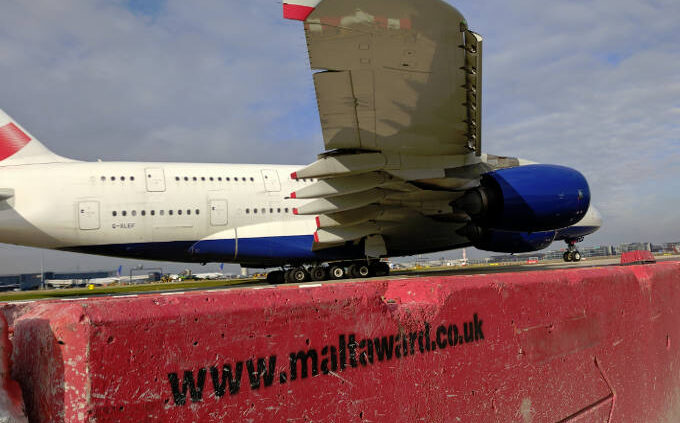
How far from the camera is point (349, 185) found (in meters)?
10.5

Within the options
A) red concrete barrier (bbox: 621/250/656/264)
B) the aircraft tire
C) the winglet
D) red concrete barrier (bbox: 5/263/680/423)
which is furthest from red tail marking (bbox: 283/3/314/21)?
red concrete barrier (bbox: 621/250/656/264)

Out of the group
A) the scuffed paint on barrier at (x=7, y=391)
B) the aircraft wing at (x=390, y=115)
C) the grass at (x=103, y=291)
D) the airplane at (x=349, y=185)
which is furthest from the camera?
the grass at (x=103, y=291)

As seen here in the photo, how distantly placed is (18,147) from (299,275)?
365 inches

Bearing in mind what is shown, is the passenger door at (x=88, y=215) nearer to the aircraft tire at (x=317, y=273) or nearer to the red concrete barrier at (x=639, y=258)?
the aircraft tire at (x=317, y=273)

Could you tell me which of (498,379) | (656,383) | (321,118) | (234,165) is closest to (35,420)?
(498,379)

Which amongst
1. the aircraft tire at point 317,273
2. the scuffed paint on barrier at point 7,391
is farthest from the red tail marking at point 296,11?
the aircraft tire at point 317,273

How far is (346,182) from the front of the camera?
1052 centimetres

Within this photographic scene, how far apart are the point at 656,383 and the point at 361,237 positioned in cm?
905

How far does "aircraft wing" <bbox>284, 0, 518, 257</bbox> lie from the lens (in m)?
6.65

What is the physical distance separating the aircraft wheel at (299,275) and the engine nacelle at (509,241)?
539 cm

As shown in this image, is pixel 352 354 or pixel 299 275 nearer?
pixel 352 354

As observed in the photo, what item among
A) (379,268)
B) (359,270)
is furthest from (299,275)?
(379,268)

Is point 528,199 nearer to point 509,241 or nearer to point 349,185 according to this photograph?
point 509,241

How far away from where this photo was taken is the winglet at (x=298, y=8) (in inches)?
226
